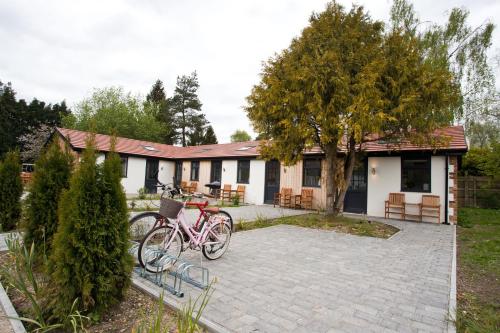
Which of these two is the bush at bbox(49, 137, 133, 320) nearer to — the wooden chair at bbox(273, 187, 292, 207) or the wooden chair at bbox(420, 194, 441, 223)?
the wooden chair at bbox(420, 194, 441, 223)

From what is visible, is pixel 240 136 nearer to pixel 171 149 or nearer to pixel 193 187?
pixel 171 149

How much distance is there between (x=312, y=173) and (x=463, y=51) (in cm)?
1151

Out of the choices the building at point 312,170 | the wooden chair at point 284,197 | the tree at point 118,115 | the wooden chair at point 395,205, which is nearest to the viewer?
the building at point 312,170

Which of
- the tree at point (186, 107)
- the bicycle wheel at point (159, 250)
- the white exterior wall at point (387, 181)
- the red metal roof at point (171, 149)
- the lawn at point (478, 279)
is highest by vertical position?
the tree at point (186, 107)

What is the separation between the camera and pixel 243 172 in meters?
16.2

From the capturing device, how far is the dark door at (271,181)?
1465 centimetres

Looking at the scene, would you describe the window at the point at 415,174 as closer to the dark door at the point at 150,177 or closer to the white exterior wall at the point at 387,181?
the white exterior wall at the point at 387,181

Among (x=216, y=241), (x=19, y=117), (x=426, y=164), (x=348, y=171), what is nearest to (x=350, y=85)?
(x=348, y=171)

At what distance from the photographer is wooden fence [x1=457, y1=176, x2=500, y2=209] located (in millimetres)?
13375

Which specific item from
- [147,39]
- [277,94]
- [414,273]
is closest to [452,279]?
[414,273]

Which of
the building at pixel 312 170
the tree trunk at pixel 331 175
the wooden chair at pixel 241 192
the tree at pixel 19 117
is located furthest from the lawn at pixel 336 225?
the tree at pixel 19 117

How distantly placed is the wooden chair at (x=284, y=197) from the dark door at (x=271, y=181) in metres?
0.51

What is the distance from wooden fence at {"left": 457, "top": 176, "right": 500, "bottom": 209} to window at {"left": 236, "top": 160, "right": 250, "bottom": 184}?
36.7 feet

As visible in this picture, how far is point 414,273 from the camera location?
4.24 metres
